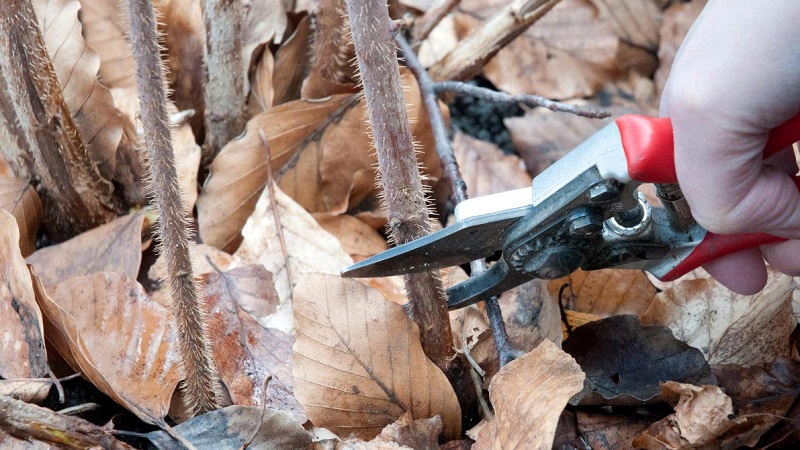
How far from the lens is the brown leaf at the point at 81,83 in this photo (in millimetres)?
1828

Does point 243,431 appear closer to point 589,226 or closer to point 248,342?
point 248,342

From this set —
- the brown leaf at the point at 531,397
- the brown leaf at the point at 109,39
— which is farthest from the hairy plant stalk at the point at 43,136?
the brown leaf at the point at 531,397

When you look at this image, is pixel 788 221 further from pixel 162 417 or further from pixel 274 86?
pixel 274 86

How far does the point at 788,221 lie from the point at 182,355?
0.98 m

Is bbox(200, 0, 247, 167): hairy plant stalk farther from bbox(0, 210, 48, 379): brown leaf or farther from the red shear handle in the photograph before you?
the red shear handle

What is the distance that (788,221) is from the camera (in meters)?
1.23

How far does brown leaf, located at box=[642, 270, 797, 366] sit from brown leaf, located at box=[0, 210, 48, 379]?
114 centimetres

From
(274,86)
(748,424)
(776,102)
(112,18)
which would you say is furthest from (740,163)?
(112,18)

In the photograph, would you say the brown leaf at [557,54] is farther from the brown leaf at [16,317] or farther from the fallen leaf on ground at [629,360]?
the brown leaf at [16,317]

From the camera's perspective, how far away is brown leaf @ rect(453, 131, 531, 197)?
7.18ft

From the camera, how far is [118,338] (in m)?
1.55

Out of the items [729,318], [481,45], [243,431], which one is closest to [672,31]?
[481,45]

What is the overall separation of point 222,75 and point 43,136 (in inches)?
17.7

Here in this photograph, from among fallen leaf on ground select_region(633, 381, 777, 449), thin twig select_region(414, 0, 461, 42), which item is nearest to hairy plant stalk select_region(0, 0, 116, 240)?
thin twig select_region(414, 0, 461, 42)
